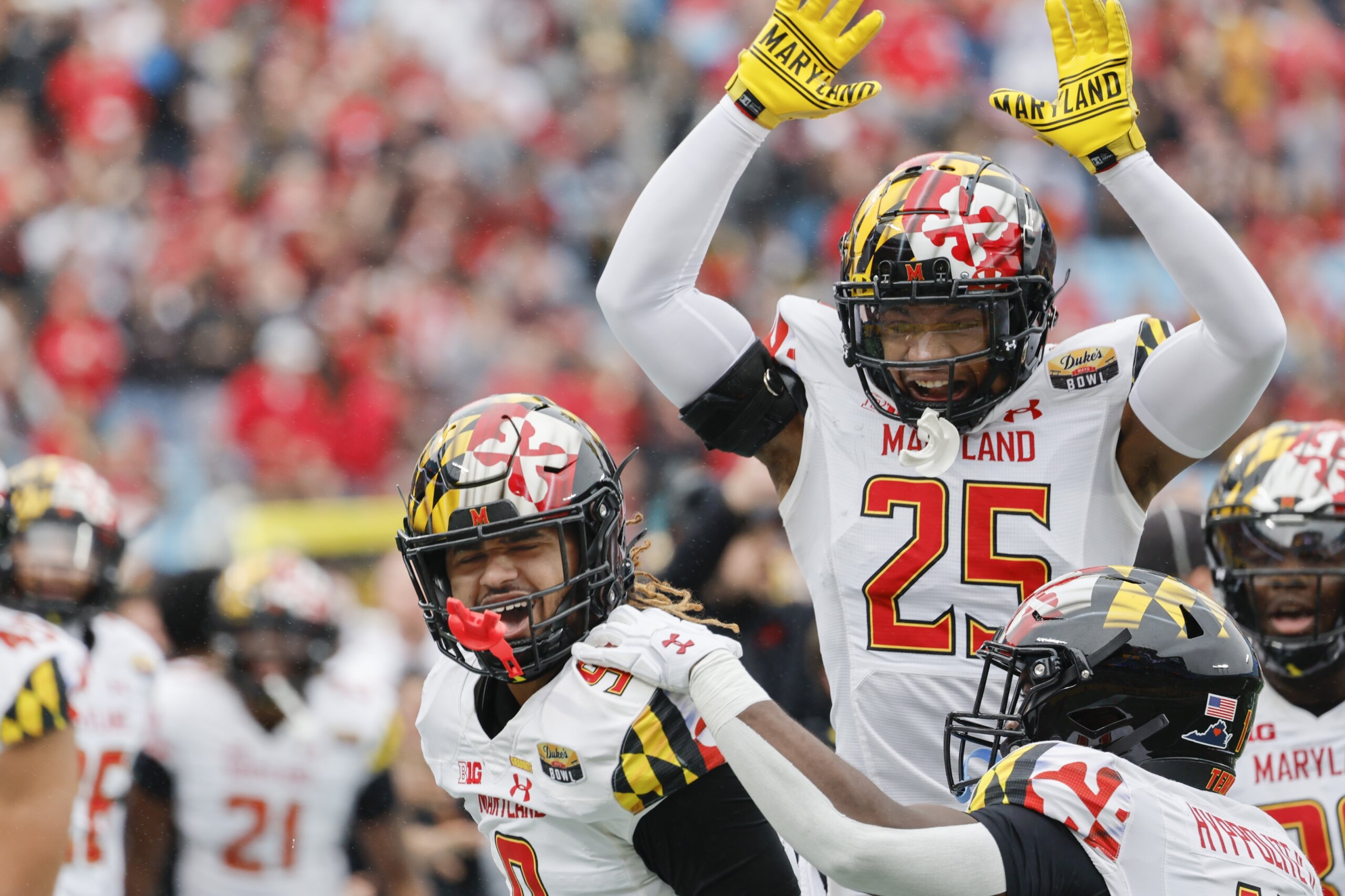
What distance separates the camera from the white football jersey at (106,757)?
16.9 feet

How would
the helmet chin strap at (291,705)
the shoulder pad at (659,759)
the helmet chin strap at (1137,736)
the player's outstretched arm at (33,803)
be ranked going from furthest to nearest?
the helmet chin strap at (291,705) → the player's outstretched arm at (33,803) → the shoulder pad at (659,759) → the helmet chin strap at (1137,736)

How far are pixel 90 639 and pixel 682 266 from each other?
10.8 feet

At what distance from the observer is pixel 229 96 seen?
10.5 metres

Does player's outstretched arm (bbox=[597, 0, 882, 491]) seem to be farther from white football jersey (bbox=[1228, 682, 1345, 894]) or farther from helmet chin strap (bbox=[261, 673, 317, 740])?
helmet chin strap (bbox=[261, 673, 317, 740])

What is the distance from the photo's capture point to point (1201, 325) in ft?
9.17

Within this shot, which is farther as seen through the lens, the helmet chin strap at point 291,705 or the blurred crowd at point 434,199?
the blurred crowd at point 434,199

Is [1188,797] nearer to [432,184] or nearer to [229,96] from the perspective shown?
[432,184]

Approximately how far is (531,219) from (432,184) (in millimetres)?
685

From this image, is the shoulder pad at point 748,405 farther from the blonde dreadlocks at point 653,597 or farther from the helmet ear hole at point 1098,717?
the helmet ear hole at point 1098,717

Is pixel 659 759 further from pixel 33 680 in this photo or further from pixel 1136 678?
pixel 33 680

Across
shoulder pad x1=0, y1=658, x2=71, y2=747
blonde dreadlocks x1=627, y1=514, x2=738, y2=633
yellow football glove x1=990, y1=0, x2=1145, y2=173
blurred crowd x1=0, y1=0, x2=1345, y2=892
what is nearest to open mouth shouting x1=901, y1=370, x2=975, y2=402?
yellow football glove x1=990, y1=0, x2=1145, y2=173

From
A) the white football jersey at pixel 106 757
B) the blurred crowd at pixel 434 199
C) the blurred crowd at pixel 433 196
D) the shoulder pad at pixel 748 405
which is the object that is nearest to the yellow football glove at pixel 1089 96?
the shoulder pad at pixel 748 405

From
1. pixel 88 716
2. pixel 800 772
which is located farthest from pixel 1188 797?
pixel 88 716

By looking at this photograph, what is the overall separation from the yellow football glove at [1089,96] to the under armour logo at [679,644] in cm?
112
